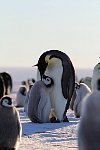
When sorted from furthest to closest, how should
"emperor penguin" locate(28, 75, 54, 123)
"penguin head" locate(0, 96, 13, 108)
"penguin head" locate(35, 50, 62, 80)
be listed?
"penguin head" locate(35, 50, 62, 80) < "emperor penguin" locate(28, 75, 54, 123) < "penguin head" locate(0, 96, 13, 108)

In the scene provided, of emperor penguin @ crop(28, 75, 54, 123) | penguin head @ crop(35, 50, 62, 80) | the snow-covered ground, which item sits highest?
penguin head @ crop(35, 50, 62, 80)

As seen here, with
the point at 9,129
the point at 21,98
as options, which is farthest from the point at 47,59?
the point at 21,98

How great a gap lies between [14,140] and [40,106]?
542cm

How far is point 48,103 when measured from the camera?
13094 mm

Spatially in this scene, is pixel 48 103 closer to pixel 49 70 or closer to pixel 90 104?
pixel 49 70

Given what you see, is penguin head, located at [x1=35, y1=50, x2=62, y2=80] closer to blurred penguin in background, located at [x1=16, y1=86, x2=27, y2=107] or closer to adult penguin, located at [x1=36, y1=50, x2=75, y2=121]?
adult penguin, located at [x1=36, y1=50, x2=75, y2=121]

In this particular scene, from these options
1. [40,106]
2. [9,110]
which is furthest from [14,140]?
[40,106]

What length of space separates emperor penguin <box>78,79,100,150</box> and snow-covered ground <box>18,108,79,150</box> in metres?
2.53

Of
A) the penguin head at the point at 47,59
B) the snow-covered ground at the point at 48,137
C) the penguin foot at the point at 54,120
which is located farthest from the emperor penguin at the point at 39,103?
the penguin head at the point at 47,59

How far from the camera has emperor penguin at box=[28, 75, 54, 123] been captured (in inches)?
508

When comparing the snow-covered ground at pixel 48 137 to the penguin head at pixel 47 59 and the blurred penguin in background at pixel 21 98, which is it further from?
the blurred penguin in background at pixel 21 98

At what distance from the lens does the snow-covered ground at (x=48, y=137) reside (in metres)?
Answer: 8.69

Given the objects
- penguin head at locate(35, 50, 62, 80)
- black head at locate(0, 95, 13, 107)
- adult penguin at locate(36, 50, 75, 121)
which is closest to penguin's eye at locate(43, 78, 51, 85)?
adult penguin at locate(36, 50, 75, 121)

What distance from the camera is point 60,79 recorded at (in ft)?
45.1
